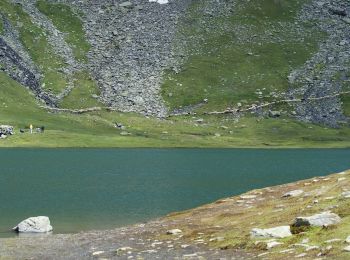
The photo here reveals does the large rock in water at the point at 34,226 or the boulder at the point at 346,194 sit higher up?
the boulder at the point at 346,194

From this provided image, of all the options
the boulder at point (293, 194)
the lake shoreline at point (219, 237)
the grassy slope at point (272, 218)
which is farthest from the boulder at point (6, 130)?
the boulder at point (293, 194)

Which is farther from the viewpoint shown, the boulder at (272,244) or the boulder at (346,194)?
the boulder at (346,194)

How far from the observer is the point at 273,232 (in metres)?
31.6

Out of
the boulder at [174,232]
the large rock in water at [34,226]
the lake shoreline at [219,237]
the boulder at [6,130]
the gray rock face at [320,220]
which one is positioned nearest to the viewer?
the lake shoreline at [219,237]

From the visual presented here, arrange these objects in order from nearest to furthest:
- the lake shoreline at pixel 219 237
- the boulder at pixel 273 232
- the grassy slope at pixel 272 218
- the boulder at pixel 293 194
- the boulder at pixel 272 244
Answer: the grassy slope at pixel 272 218, the lake shoreline at pixel 219 237, the boulder at pixel 272 244, the boulder at pixel 273 232, the boulder at pixel 293 194

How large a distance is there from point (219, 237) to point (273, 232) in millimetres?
4441

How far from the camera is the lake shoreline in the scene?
2917 cm

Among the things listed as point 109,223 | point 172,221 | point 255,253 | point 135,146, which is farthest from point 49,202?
point 135,146

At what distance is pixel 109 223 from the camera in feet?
179

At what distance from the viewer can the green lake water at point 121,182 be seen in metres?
60.5

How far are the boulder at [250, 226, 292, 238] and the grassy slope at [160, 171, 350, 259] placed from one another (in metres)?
0.45

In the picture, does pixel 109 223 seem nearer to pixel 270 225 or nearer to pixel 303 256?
pixel 270 225

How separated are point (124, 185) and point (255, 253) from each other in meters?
59.6

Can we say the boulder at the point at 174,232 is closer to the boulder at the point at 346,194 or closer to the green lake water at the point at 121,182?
the boulder at the point at 346,194
